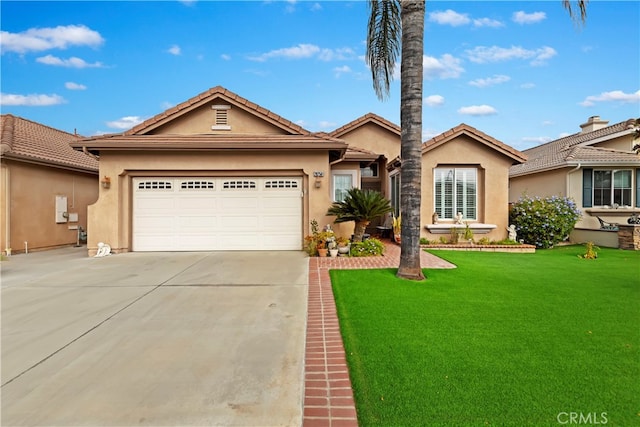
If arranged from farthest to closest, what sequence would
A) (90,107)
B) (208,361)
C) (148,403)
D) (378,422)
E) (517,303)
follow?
(90,107), (517,303), (208,361), (148,403), (378,422)

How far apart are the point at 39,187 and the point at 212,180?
676 cm

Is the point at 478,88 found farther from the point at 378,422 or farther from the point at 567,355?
the point at 378,422

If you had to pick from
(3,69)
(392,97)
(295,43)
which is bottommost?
(392,97)

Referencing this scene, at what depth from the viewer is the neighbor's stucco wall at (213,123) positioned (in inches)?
480

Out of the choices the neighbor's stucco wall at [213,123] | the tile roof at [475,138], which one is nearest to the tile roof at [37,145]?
the neighbor's stucco wall at [213,123]

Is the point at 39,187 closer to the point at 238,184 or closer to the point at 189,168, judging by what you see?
the point at 189,168

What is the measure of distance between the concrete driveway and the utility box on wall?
6.23m

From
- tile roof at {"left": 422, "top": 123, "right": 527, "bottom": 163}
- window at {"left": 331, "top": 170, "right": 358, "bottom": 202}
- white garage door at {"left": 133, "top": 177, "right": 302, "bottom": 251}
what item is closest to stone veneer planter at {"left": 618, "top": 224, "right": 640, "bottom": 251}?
tile roof at {"left": 422, "top": 123, "right": 527, "bottom": 163}

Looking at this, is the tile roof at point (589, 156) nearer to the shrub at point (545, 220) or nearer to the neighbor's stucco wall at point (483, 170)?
the shrub at point (545, 220)

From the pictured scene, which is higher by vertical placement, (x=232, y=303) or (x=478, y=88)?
(x=478, y=88)

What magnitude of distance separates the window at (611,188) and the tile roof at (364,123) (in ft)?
30.0

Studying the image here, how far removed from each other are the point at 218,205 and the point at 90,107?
453 inches

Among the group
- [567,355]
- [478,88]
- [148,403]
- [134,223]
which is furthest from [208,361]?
[478,88]

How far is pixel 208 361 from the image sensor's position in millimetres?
3701
